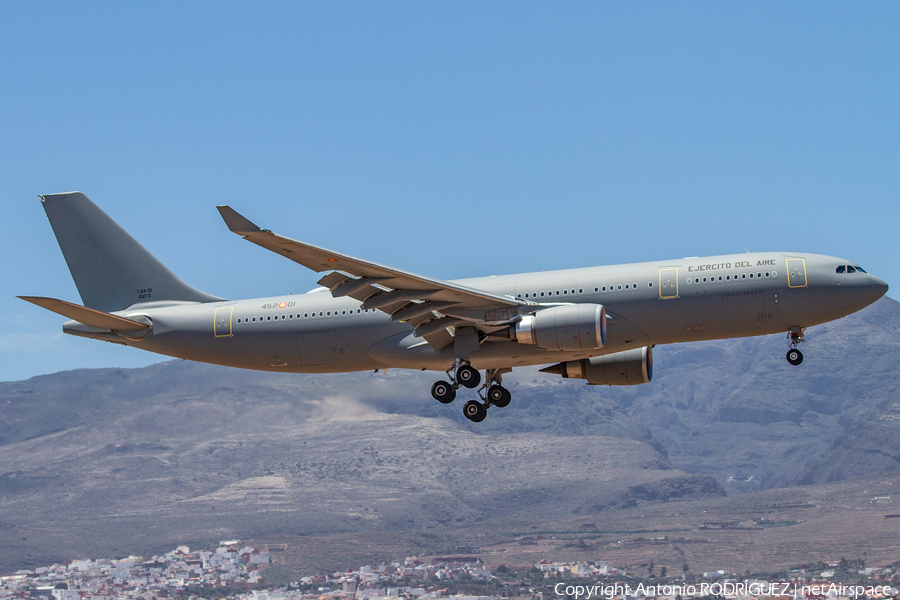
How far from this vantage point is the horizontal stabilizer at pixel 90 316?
38094mm

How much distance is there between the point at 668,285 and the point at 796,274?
4452 millimetres

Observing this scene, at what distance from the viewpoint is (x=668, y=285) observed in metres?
37.5

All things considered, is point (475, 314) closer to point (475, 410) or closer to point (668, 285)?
point (475, 410)

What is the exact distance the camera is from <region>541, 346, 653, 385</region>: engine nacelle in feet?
138

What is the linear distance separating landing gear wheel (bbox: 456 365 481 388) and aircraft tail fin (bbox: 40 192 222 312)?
43.4ft

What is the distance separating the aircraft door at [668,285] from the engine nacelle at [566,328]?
7.27 ft

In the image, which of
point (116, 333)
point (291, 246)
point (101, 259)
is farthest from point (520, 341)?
point (101, 259)

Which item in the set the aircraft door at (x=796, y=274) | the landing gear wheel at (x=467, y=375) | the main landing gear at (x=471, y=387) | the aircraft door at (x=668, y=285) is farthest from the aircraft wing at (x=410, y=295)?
the aircraft door at (x=796, y=274)

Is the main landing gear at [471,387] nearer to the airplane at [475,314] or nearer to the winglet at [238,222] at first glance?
the airplane at [475,314]

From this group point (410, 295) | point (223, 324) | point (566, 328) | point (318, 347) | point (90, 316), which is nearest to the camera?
point (566, 328)

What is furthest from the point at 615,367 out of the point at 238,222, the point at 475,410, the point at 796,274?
the point at 238,222

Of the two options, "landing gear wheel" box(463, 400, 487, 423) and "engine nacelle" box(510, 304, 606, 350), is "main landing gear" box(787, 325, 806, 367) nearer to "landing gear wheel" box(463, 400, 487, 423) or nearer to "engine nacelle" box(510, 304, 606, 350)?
"engine nacelle" box(510, 304, 606, 350)

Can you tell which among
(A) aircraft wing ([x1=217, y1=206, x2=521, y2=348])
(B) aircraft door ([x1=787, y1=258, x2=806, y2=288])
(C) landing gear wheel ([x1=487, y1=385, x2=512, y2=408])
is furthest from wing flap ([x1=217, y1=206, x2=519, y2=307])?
(B) aircraft door ([x1=787, y1=258, x2=806, y2=288])

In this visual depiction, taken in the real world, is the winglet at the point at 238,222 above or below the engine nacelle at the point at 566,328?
above
